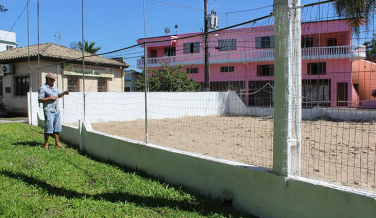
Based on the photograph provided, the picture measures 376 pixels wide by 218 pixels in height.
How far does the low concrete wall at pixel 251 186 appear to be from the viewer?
2.54 metres

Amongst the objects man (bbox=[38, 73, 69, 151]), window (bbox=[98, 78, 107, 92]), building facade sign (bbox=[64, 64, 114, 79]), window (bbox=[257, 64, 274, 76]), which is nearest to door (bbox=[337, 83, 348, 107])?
window (bbox=[257, 64, 274, 76])

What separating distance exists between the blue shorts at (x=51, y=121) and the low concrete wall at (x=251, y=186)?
2232 mm

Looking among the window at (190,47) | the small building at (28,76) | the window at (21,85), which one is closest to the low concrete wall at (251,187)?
the window at (190,47)

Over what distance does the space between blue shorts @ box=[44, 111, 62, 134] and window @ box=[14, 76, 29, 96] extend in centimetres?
1099

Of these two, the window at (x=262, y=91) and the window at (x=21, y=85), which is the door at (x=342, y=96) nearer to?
the window at (x=262, y=91)

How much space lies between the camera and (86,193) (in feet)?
12.9

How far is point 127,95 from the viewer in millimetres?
12297

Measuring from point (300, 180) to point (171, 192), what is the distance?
172 cm

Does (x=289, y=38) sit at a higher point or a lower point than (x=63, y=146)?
higher

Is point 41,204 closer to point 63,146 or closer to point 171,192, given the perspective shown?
point 171,192

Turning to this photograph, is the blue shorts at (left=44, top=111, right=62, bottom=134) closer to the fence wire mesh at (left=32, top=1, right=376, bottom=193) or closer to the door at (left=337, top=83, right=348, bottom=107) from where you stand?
the fence wire mesh at (left=32, top=1, right=376, bottom=193)

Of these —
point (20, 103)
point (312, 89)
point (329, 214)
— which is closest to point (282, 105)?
point (329, 214)

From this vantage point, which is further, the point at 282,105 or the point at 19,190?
the point at 19,190

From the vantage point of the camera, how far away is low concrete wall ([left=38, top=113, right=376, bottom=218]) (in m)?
2.54
